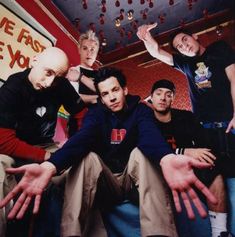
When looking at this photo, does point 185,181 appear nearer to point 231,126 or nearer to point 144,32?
point 231,126

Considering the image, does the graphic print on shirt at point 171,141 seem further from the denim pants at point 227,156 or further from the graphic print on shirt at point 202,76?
the graphic print on shirt at point 202,76

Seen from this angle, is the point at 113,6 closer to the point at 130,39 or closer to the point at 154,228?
the point at 130,39

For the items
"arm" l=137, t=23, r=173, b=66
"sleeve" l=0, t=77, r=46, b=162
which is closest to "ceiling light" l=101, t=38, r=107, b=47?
"arm" l=137, t=23, r=173, b=66

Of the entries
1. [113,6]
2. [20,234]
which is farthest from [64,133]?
[113,6]

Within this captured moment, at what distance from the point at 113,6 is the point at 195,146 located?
1.32m

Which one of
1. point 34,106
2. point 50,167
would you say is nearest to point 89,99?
point 34,106

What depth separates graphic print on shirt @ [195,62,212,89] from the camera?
6.56 ft

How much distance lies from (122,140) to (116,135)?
4cm

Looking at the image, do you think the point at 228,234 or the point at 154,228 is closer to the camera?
the point at 154,228

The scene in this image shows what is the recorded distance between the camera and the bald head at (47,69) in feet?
4.96

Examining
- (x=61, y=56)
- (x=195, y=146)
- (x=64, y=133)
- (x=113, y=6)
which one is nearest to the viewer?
(x=61, y=56)

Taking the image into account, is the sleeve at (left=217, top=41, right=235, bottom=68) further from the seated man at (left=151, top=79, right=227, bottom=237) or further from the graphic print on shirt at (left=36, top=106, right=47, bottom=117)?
the graphic print on shirt at (left=36, top=106, right=47, bottom=117)

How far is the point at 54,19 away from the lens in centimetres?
225

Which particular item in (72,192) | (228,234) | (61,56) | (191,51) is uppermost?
(191,51)
